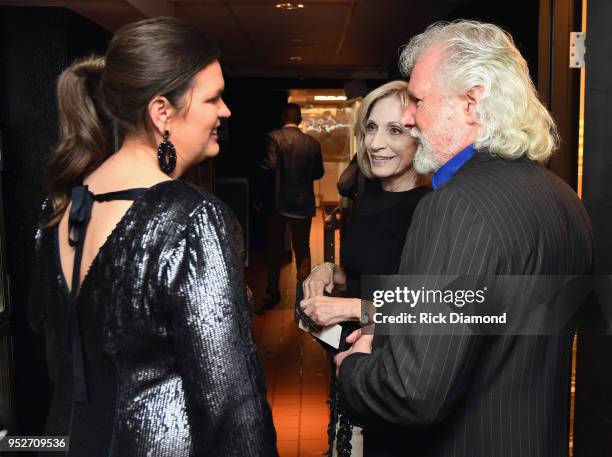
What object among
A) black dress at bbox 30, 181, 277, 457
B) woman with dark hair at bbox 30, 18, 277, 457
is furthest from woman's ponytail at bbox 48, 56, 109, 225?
black dress at bbox 30, 181, 277, 457

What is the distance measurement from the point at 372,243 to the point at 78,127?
3.32ft

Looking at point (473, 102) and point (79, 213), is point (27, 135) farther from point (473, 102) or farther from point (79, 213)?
point (473, 102)

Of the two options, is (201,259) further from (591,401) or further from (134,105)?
(591,401)

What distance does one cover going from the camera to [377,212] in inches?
78.1

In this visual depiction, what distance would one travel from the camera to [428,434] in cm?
126

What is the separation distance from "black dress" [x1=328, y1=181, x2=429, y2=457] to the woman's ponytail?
0.93 meters

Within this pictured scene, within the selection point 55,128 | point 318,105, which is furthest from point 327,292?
→ point 318,105

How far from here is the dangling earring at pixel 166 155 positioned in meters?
1.11

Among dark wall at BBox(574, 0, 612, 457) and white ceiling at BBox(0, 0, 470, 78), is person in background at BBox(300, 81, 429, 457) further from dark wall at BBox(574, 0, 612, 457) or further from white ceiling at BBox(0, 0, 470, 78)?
white ceiling at BBox(0, 0, 470, 78)

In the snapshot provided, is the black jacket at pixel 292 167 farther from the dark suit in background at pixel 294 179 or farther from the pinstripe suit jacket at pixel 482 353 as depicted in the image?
the pinstripe suit jacket at pixel 482 353

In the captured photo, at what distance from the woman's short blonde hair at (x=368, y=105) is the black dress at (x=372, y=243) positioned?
131 millimetres

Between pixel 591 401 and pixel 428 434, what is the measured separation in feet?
3.41

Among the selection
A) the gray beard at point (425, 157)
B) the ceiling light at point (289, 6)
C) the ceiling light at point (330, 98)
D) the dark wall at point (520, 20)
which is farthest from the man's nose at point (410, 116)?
the ceiling light at point (330, 98)

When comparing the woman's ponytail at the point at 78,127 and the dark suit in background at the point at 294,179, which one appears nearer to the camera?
the woman's ponytail at the point at 78,127
